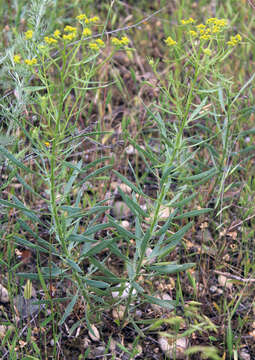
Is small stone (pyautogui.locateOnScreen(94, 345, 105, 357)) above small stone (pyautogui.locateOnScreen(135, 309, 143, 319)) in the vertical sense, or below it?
below

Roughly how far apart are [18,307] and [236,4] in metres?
2.89

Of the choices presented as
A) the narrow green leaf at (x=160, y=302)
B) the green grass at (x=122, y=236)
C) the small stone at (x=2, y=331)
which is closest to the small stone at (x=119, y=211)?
the green grass at (x=122, y=236)

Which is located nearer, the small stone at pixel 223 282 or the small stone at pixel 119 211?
the small stone at pixel 223 282

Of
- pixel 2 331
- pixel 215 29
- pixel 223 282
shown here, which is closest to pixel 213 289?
pixel 223 282

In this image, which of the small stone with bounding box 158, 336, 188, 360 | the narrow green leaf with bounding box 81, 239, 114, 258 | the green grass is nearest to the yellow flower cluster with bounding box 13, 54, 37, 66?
the green grass

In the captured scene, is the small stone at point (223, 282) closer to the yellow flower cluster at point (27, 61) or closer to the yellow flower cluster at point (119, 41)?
the yellow flower cluster at point (119, 41)

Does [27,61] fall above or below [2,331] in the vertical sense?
above

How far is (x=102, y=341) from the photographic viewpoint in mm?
1939

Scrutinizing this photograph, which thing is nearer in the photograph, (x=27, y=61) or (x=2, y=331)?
(x=27, y=61)

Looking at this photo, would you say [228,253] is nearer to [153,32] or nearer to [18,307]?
[18,307]

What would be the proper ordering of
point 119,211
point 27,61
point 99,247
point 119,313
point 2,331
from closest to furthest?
point 27,61, point 99,247, point 2,331, point 119,313, point 119,211

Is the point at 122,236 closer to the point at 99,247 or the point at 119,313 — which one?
the point at 99,247

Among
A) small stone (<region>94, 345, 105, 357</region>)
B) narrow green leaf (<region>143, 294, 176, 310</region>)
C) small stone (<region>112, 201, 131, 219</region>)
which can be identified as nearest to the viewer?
narrow green leaf (<region>143, 294, 176, 310</region>)

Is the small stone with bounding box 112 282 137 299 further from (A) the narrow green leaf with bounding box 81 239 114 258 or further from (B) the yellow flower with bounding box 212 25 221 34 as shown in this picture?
(B) the yellow flower with bounding box 212 25 221 34
